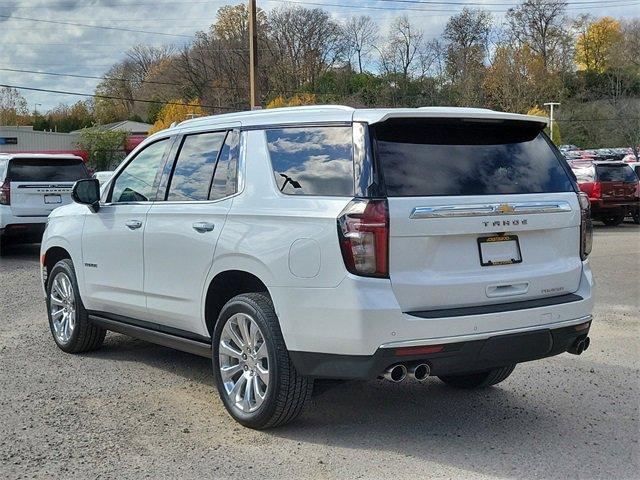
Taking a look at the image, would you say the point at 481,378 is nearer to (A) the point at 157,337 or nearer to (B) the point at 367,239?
(B) the point at 367,239

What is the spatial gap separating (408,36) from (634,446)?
56988 mm

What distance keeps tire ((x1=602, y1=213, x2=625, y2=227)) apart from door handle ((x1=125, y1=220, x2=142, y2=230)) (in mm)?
18280

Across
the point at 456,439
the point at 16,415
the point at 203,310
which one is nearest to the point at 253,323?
the point at 203,310

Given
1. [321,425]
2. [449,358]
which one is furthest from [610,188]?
[449,358]

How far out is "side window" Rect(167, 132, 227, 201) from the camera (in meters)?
5.17

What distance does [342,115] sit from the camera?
4.39 metres

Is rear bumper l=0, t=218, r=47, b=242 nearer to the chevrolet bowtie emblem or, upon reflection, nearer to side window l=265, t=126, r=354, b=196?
side window l=265, t=126, r=354, b=196

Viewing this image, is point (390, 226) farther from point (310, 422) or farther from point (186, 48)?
point (186, 48)

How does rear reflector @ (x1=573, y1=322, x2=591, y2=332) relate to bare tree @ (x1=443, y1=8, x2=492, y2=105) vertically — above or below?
below

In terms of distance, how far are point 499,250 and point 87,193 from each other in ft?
11.5

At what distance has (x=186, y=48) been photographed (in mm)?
70125

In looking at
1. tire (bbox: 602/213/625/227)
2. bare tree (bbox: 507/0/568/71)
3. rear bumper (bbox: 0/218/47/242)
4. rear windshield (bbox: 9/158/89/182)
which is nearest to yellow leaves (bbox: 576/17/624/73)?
bare tree (bbox: 507/0/568/71)

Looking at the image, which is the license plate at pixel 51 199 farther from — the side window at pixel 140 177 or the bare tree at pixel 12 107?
the bare tree at pixel 12 107

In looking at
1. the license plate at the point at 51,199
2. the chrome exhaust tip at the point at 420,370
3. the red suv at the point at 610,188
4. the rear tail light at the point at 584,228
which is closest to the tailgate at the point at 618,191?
the red suv at the point at 610,188
